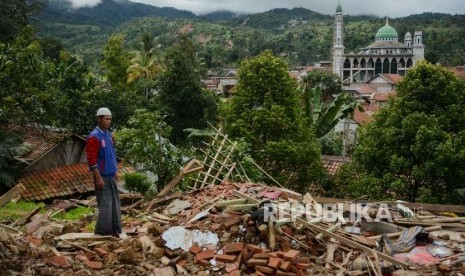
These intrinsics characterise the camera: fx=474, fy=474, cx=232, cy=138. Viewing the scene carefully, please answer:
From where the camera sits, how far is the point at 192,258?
230 inches

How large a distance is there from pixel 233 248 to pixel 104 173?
6.51 ft

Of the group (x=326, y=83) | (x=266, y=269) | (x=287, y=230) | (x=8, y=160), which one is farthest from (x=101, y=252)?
(x=326, y=83)

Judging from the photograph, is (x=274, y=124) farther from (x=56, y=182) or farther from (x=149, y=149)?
(x=56, y=182)

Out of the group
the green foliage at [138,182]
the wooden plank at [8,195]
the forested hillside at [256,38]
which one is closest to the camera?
the wooden plank at [8,195]

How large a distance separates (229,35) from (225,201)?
3954 inches

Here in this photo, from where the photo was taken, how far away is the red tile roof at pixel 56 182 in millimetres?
13961

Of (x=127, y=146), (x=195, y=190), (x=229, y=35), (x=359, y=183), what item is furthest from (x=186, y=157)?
(x=229, y=35)

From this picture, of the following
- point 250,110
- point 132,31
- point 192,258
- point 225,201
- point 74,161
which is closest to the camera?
point 192,258

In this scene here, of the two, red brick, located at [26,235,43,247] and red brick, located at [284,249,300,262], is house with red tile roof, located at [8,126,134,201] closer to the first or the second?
red brick, located at [26,235,43,247]

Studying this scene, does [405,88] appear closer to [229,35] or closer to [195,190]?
Answer: [195,190]

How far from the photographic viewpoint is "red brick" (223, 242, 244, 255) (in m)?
5.84

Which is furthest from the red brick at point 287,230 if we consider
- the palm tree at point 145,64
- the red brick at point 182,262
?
the palm tree at point 145,64

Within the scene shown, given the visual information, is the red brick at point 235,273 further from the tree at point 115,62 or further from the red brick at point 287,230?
the tree at point 115,62

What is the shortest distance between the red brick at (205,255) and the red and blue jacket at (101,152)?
5.42 feet
